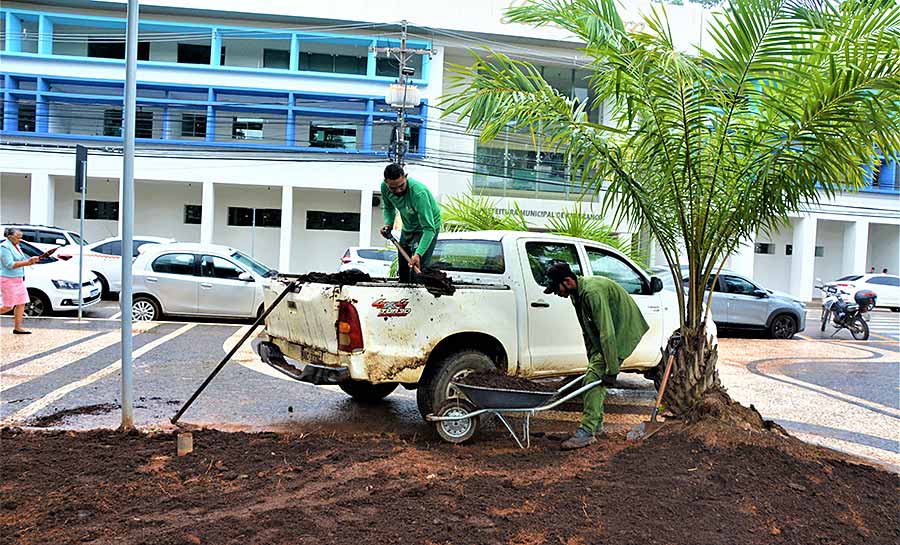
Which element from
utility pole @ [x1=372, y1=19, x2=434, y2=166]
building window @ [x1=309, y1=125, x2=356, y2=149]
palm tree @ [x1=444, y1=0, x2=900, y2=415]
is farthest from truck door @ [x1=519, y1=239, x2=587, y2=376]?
building window @ [x1=309, y1=125, x2=356, y2=149]

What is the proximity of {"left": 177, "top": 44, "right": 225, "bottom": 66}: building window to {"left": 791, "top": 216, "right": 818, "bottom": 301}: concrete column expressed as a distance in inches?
1121

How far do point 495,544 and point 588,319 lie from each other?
98.6 inches

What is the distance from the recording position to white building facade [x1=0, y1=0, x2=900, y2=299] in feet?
97.5

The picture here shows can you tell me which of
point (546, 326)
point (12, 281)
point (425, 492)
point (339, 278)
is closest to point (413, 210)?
point (339, 278)

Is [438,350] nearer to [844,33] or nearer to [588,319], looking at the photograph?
[588,319]

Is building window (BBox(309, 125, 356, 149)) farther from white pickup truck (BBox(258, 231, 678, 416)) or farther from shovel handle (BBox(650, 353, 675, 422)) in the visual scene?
shovel handle (BBox(650, 353, 675, 422))

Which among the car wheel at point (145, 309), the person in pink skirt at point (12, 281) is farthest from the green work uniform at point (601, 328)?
the car wheel at point (145, 309)

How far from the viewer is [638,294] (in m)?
7.70

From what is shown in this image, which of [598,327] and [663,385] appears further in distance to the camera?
[663,385]

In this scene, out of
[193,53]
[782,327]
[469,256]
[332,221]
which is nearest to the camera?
[469,256]

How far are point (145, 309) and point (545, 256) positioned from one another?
30.8 ft

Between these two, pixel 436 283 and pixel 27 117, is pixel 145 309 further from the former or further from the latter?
pixel 27 117

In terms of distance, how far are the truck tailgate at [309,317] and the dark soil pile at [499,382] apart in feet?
3.79

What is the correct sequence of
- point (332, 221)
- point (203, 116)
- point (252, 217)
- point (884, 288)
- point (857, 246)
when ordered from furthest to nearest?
point (857, 246)
point (332, 221)
point (252, 217)
point (203, 116)
point (884, 288)
